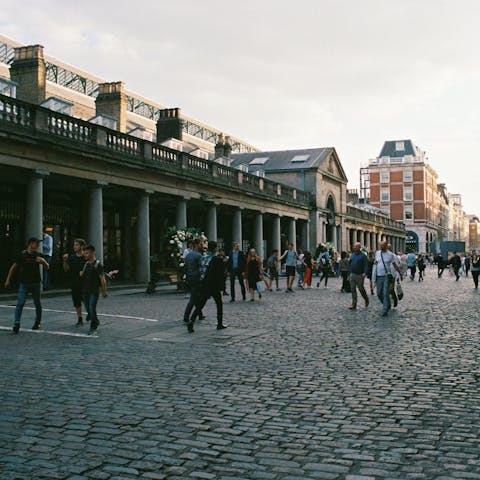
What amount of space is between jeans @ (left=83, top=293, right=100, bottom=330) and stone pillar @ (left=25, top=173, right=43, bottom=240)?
7.86 metres

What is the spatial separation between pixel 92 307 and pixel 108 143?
42.2 ft

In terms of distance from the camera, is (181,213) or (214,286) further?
(181,213)

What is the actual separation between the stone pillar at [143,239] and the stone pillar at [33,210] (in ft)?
21.9

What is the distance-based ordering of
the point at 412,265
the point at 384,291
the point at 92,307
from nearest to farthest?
1. the point at 92,307
2. the point at 384,291
3. the point at 412,265

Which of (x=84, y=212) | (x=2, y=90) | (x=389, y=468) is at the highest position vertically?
(x=2, y=90)

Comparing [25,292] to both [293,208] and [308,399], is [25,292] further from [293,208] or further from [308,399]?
[293,208]

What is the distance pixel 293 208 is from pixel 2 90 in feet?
90.3

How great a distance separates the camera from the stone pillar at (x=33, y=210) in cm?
1897

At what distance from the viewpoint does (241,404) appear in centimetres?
599

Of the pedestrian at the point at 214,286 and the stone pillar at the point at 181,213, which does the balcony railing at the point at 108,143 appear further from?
the pedestrian at the point at 214,286

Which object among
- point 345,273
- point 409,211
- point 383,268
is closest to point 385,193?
point 409,211

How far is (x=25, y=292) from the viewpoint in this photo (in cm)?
1170

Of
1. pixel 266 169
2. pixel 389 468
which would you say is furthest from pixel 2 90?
pixel 266 169

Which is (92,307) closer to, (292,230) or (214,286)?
(214,286)
